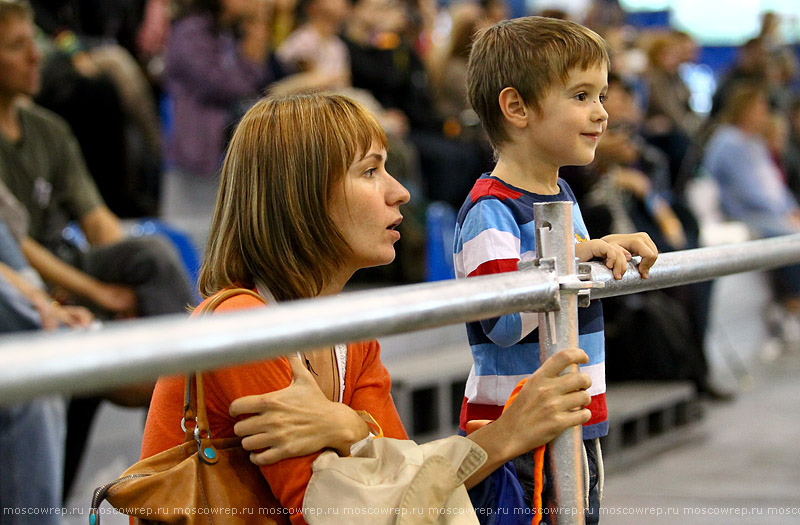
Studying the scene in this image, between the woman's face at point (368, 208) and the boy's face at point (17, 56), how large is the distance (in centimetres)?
204

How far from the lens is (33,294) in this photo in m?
2.41

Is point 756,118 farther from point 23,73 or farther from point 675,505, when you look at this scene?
point 23,73

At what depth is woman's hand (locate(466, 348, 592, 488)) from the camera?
1173 millimetres

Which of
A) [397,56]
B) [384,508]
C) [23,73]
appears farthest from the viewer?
[397,56]

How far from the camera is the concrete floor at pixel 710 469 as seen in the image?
301 centimetres

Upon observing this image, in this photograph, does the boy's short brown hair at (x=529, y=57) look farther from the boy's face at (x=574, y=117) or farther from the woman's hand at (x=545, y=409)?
the woman's hand at (x=545, y=409)

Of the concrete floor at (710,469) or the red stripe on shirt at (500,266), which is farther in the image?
the concrete floor at (710,469)

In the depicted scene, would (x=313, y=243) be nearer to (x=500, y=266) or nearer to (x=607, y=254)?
(x=500, y=266)

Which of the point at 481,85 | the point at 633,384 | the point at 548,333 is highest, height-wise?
the point at 481,85

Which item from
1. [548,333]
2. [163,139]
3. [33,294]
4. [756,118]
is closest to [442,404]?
[33,294]

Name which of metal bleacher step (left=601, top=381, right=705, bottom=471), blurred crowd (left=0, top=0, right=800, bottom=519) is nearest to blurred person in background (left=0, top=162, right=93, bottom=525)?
blurred crowd (left=0, top=0, right=800, bottom=519)

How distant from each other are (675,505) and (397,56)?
302 cm

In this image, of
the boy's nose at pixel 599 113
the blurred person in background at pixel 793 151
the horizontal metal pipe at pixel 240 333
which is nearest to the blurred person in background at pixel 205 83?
the boy's nose at pixel 599 113

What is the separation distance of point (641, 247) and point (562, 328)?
205mm
